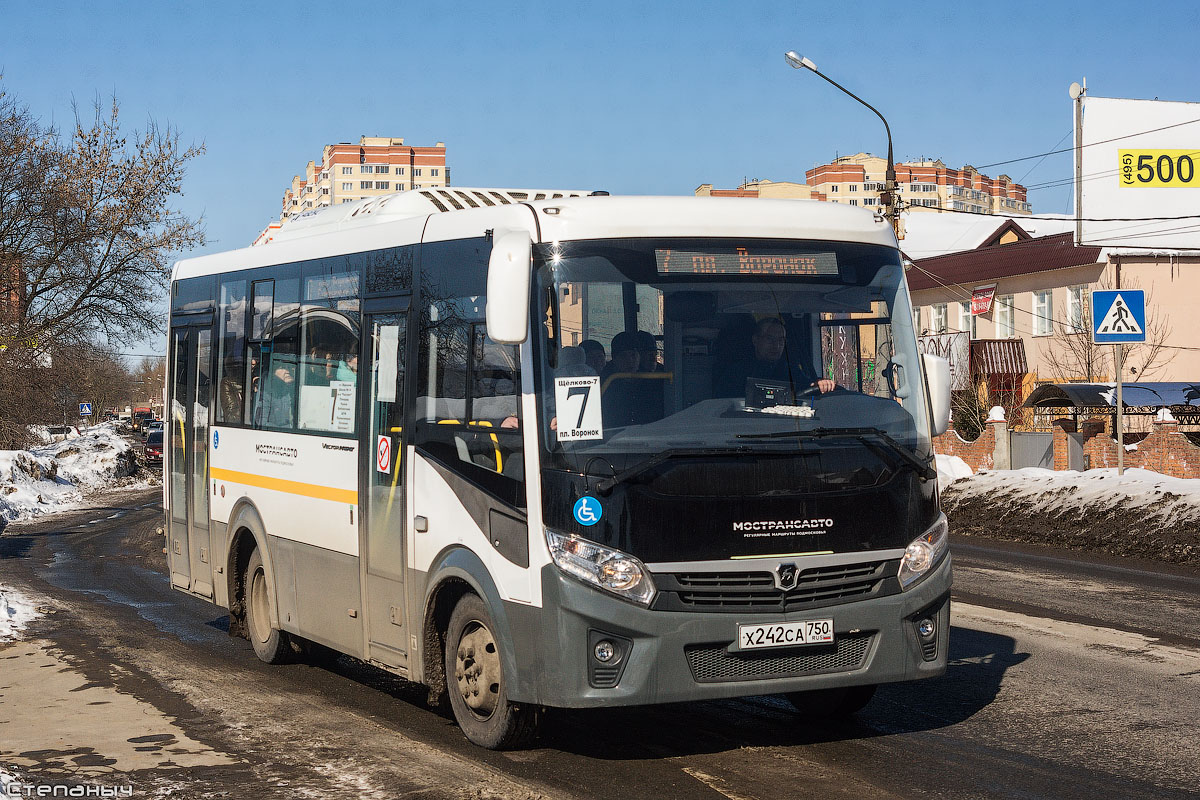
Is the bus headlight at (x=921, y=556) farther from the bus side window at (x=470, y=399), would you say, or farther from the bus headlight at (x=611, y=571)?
the bus side window at (x=470, y=399)

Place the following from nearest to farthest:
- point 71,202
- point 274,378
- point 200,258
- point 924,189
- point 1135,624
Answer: point 274,378
point 1135,624
point 200,258
point 71,202
point 924,189

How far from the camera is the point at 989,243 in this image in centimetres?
5331

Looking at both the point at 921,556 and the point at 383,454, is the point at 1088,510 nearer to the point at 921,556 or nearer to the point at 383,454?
the point at 921,556

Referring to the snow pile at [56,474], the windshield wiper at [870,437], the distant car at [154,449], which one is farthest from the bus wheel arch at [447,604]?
the distant car at [154,449]

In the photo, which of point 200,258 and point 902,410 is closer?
point 902,410

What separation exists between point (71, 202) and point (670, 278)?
42238 millimetres

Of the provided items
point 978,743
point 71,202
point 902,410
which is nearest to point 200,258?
point 902,410

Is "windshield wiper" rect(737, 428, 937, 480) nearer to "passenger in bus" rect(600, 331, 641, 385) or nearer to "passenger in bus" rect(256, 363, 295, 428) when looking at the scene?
"passenger in bus" rect(600, 331, 641, 385)

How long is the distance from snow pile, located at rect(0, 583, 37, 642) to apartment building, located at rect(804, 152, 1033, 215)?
163 metres

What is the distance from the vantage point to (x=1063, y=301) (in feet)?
146

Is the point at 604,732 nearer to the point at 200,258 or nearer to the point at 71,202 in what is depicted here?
the point at 200,258

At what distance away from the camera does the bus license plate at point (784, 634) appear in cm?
625

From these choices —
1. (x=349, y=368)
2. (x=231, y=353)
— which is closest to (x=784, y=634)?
(x=349, y=368)

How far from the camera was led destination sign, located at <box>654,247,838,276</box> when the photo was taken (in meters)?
6.66
